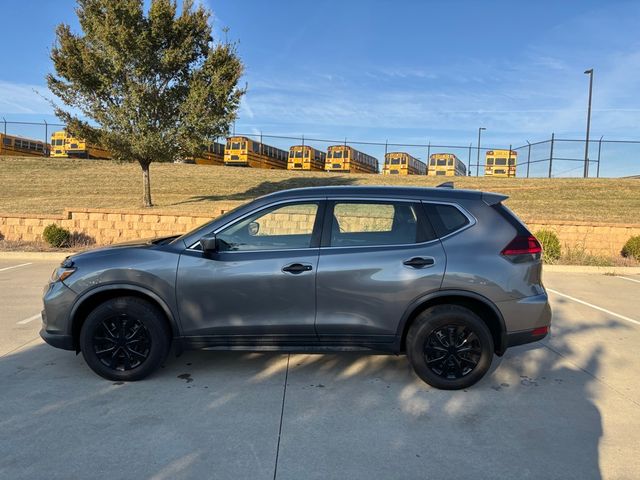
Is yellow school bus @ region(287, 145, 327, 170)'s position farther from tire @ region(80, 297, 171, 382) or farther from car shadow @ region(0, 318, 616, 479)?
tire @ region(80, 297, 171, 382)

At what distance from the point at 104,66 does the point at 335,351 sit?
1512 cm

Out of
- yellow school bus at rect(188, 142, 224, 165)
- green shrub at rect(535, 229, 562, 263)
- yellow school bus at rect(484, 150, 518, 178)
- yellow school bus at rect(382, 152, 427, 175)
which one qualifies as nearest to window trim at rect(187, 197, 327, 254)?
green shrub at rect(535, 229, 562, 263)

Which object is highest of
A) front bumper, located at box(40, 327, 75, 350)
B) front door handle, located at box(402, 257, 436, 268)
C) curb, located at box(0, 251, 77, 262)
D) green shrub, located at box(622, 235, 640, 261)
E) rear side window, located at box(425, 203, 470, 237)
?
rear side window, located at box(425, 203, 470, 237)

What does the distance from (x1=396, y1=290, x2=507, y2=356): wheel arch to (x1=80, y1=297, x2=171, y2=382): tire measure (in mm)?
1952

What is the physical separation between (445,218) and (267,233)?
1518mm

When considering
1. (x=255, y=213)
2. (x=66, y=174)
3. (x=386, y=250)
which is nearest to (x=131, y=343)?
(x=255, y=213)

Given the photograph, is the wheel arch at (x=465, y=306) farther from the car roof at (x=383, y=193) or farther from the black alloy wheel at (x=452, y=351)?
the car roof at (x=383, y=193)

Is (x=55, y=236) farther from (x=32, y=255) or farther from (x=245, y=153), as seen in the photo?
(x=245, y=153)

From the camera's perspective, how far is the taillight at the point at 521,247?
393 centimetres

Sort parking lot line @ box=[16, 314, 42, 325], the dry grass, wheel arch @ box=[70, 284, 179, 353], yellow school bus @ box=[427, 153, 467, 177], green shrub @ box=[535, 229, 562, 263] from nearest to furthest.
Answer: wheel arch @ box=[70, 284, 179, 353]
parking lot line @ box=[16, 314, 42, 325]
green shrub @ box=[535, 229, 562, 263]
the dry grass
yellow school bus @ box=[427, 153, 467, 177]

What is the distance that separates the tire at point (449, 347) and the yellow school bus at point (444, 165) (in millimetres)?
36672

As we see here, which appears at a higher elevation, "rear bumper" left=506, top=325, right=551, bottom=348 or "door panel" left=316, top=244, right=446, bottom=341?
"door panel" left=316, top=244, right=446, bottom=341

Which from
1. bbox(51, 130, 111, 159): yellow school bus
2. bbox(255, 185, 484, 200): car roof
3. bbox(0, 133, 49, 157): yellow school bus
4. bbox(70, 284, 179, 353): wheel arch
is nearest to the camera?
bbox(70, 284, 179, 353): wheel arch

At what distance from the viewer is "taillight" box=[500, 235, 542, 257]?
393 cm
